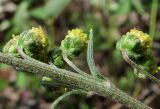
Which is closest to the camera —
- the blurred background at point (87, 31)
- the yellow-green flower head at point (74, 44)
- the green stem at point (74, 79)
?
the green stem at point (74, 79)

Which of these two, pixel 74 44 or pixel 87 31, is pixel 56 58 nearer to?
pixel 74 44

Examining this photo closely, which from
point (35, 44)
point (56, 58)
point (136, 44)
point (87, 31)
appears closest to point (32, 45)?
point (35, 44)

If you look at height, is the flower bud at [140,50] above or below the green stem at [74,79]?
above

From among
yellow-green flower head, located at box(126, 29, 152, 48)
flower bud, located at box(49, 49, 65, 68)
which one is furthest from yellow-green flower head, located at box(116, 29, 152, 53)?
flower bud, located at box(49, 49, 65, 68)

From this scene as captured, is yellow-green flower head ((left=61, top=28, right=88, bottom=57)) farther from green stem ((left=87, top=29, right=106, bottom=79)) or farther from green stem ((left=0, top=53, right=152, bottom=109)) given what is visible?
green stem ((left=0, top=53, right=152, bottom=109))

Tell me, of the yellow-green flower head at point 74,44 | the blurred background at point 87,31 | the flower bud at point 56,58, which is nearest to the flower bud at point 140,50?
the yellow-green flower head at point 74,44

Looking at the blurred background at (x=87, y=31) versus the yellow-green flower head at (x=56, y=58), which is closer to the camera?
the yellow-green flower head at (x=56, y=58)

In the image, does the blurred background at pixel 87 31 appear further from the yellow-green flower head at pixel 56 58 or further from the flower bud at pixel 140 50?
the yellow-green flower head at pixel 56 58
